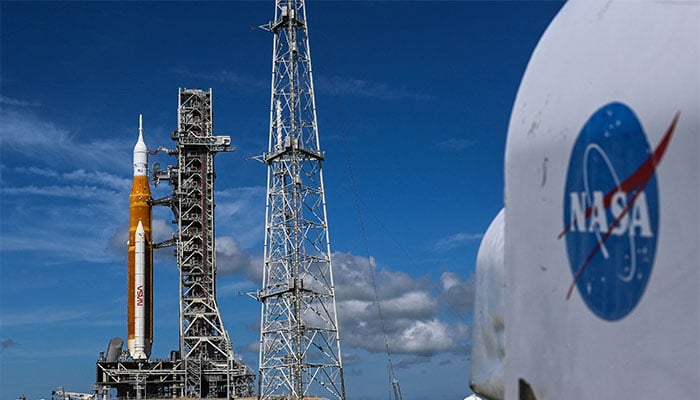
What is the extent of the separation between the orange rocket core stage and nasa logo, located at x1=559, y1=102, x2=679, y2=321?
70597mm

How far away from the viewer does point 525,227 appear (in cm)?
531

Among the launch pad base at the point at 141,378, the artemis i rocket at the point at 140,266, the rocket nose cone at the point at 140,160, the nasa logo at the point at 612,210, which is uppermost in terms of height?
the rocket nose cone at the point at 140,160

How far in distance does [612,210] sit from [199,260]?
240 ft

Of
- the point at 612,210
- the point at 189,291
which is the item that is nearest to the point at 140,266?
the point at 189,291

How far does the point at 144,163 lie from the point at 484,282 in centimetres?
7358

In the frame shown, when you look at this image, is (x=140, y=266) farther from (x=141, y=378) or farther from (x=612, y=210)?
(x=612, y=210)

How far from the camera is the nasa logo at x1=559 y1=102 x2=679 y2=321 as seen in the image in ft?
13.8

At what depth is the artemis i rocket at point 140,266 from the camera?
237ft

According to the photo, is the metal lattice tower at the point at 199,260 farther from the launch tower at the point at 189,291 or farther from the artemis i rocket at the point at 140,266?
the artemis i rocket at the point at 140,266

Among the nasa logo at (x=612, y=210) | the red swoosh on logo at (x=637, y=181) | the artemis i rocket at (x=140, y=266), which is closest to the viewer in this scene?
the red swoosh on logo at (x=637, y=181)

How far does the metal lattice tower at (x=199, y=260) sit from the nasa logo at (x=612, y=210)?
229 ft

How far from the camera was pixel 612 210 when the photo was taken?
14.7 feet

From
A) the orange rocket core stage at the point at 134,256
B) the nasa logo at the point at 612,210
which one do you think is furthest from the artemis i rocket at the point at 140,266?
the nasa logo at the point at 612,210

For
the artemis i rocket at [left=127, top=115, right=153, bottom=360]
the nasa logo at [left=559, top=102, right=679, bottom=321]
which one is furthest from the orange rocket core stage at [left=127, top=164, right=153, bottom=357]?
the nasa logo at [left=559, top=102, right=679, bottom=321]
